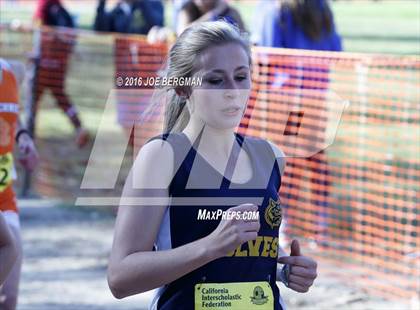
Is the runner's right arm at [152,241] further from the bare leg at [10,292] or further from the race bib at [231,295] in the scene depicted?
the bare leg at [10,292]

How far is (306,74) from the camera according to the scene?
708 centimetres

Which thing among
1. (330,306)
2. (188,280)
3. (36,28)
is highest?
(36,28)

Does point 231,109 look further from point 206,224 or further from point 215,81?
point 206,224

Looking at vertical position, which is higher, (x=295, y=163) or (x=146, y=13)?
(x=146, y=13)

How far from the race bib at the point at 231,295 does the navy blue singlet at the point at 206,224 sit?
14 mm

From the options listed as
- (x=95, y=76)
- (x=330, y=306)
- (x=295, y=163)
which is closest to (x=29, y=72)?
(x=295, y=163)

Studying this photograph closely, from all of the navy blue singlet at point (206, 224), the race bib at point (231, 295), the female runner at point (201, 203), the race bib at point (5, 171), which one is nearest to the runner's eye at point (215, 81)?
the female runner at point (201, 203)

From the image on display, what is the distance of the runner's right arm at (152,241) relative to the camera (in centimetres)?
258

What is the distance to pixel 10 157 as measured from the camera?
464 centimetres

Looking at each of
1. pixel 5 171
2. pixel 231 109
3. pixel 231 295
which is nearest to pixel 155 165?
pixel 231 109

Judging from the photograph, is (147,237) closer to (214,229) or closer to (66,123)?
(214,229)

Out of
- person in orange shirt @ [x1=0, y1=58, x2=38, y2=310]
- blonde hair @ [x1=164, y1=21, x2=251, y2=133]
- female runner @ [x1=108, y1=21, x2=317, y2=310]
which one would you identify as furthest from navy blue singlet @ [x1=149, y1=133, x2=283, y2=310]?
person in orange shirt @ [x1=0, y1=58, x2=38, y2=310]

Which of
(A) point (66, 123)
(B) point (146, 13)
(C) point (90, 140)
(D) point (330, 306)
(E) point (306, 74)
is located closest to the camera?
(D) point (330, 306)

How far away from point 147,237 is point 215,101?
432mm
